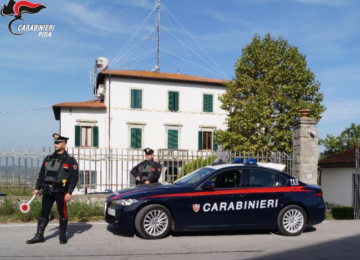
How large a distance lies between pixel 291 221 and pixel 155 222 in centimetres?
280

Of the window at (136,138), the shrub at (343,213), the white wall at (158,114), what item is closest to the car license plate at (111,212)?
the shrub at (343,213)

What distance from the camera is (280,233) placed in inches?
337

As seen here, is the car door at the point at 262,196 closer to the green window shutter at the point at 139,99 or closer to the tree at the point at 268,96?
the tree at the point at 268,96

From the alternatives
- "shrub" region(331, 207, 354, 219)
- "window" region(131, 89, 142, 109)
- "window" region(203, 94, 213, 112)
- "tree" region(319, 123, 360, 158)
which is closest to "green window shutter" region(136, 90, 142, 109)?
"window" region(131, 89, 142, 109)

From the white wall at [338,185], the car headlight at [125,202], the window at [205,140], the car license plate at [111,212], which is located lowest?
the white wall at [338,185]

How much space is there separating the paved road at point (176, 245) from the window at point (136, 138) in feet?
97.5

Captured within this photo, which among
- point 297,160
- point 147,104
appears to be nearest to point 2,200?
point 297,160

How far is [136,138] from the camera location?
1534 inches

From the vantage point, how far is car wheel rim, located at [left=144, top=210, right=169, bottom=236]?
7.67 metres

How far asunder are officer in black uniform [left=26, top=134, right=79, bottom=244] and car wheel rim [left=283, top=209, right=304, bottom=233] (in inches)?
165

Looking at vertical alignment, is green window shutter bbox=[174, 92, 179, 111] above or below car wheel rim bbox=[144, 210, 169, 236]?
above

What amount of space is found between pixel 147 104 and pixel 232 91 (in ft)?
36.0

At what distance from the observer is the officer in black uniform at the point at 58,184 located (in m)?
7.21

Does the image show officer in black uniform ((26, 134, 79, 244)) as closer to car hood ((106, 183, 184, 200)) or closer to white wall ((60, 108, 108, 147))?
car hood ((106, 183, 184, 200))
